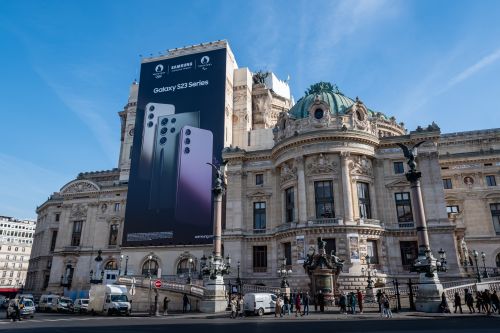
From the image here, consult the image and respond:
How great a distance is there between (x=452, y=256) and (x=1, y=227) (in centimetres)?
11739

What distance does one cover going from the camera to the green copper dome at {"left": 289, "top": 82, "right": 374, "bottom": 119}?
4534 centimetres

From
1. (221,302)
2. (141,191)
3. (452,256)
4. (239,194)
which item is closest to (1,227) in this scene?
(141,191)

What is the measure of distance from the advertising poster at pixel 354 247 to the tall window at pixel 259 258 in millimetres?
10665

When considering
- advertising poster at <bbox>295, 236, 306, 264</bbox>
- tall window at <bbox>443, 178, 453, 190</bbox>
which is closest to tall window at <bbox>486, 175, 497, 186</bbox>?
tall window at <bbox>443, 178, 453, 190</bbox>

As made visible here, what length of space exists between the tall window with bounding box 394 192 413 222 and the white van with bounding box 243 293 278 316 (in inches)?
835

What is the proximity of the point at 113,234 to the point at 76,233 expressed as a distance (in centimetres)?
741

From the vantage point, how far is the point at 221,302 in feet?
96.8

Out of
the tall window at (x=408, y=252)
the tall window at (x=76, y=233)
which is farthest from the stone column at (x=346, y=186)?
the tall window at (x=76, y=233)

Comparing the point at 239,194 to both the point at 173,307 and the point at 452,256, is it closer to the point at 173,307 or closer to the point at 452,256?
the point at 173,307

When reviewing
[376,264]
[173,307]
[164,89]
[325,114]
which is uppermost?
[164,89]

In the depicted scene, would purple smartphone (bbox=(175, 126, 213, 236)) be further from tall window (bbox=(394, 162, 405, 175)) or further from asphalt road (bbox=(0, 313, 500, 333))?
asphalt road (bbox=(0, 313, 500, 333))

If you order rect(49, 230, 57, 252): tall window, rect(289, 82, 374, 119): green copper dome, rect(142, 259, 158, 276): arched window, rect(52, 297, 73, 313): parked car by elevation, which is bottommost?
rect(52, 297, 73, 313): parked car

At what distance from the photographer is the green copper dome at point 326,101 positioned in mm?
45344

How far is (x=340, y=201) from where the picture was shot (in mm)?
40594
